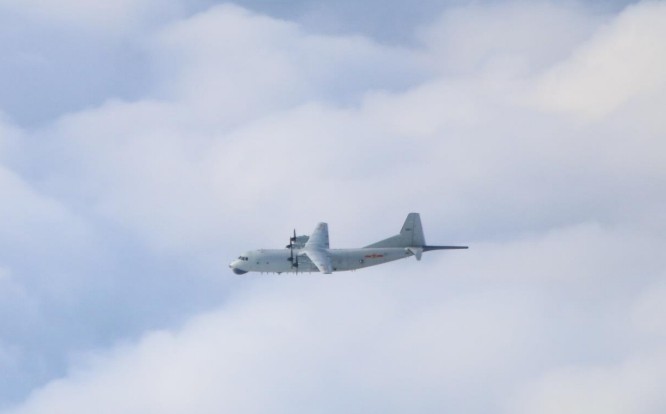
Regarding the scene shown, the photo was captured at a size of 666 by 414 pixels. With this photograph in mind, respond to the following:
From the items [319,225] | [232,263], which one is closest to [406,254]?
[319,225]

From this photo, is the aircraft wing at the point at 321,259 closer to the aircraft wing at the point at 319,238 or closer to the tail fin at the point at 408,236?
the aircraft wing at the point at 319,238

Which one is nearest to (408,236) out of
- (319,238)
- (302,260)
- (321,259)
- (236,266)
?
(319,238)

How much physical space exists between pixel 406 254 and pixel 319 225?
823 inches

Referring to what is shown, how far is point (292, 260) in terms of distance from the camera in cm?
15762

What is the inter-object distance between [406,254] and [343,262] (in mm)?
14959

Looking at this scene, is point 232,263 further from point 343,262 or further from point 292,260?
point 343,262

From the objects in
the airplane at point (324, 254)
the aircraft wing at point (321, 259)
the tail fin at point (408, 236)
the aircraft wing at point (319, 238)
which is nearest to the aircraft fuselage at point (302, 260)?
the airplane at point (324, 254)

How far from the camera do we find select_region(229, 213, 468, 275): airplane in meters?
158

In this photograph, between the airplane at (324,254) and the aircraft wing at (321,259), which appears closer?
the aircraft wing at (321,259)

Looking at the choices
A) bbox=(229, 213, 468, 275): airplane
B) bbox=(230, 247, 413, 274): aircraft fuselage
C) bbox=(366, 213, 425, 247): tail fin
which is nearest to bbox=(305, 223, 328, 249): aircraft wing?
bbox=(229, 213, 468, 275): airplane

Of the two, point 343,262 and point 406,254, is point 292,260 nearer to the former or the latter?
point 343,262

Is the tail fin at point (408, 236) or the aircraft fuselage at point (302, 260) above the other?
the tail fin at point (408, 236)

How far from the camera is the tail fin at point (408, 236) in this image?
165 meters

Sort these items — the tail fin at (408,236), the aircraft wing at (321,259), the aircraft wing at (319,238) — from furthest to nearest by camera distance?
1. the tail fin at (408,236)
2. the aircraft wing at (319,238)
3. the aircraft wing at (321,259)
